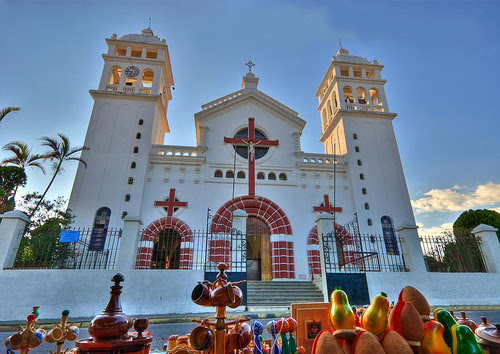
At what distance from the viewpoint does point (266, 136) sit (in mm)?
15664

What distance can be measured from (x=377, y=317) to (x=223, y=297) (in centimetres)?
73

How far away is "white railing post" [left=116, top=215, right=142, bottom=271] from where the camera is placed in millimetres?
7531

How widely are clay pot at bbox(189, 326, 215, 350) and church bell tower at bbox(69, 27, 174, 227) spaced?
39.3ft

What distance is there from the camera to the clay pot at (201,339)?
50.1 inches

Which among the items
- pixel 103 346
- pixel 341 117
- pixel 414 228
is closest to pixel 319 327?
pixel 103 346

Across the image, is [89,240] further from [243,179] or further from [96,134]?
[243,179]

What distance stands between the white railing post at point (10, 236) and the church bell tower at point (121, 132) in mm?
4254

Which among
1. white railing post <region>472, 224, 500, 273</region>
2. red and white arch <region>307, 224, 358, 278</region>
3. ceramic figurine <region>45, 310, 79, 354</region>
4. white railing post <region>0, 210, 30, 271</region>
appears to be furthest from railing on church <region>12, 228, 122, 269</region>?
white railing post <region>472, 224, 500, 273</region>

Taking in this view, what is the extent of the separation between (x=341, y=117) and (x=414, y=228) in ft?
30.9

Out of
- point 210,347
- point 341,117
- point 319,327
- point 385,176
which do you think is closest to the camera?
point 210,347

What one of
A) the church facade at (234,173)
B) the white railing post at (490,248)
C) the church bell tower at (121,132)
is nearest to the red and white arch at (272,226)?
the church facade at (234,173)

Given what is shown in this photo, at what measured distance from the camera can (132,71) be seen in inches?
634

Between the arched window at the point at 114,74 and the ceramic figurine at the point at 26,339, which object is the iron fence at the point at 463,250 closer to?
the ceramic figurine at the point at 26,339

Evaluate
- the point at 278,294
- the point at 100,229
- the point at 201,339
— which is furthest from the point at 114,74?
the point at 201,339
